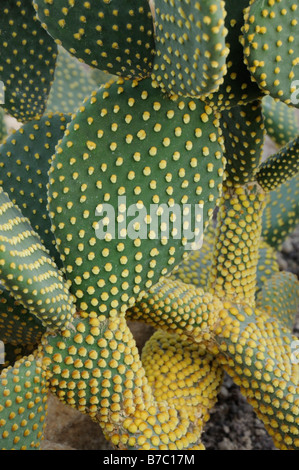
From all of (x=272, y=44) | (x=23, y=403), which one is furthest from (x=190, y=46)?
(x=23, y=403)

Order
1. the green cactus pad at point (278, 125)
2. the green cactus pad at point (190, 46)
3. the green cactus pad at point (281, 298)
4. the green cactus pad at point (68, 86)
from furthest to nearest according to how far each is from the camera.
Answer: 1. the green cactus pad at point (278, 125)
2. the green cactus pad at point (68, 86)
3. the green cactus pad at point (281, 298)
4. the green cactus pad at point (190, 46)

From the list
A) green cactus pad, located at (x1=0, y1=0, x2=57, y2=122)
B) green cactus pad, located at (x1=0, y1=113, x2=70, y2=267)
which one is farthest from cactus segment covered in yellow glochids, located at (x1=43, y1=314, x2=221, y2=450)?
green cactus pad, located at (x1=0, y1=0, x2=57, y2=122)

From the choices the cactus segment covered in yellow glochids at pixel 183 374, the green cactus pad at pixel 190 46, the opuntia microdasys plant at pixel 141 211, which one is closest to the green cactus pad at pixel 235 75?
the opuntia microdasys plant at pixel 141 211

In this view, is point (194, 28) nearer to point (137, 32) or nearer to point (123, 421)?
point (137, 32)

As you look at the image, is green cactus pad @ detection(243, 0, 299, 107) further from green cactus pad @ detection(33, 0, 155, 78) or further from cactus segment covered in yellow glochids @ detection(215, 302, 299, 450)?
cactus segment covered in yellow glochids @ detection(215, 302, 299, 450)

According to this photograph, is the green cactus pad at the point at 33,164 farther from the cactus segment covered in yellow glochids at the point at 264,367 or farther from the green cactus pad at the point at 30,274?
the cactus segment covered in yellow glochids at the point at 264,367

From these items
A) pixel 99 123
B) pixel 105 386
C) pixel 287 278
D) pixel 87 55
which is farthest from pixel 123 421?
pixel 287 278
